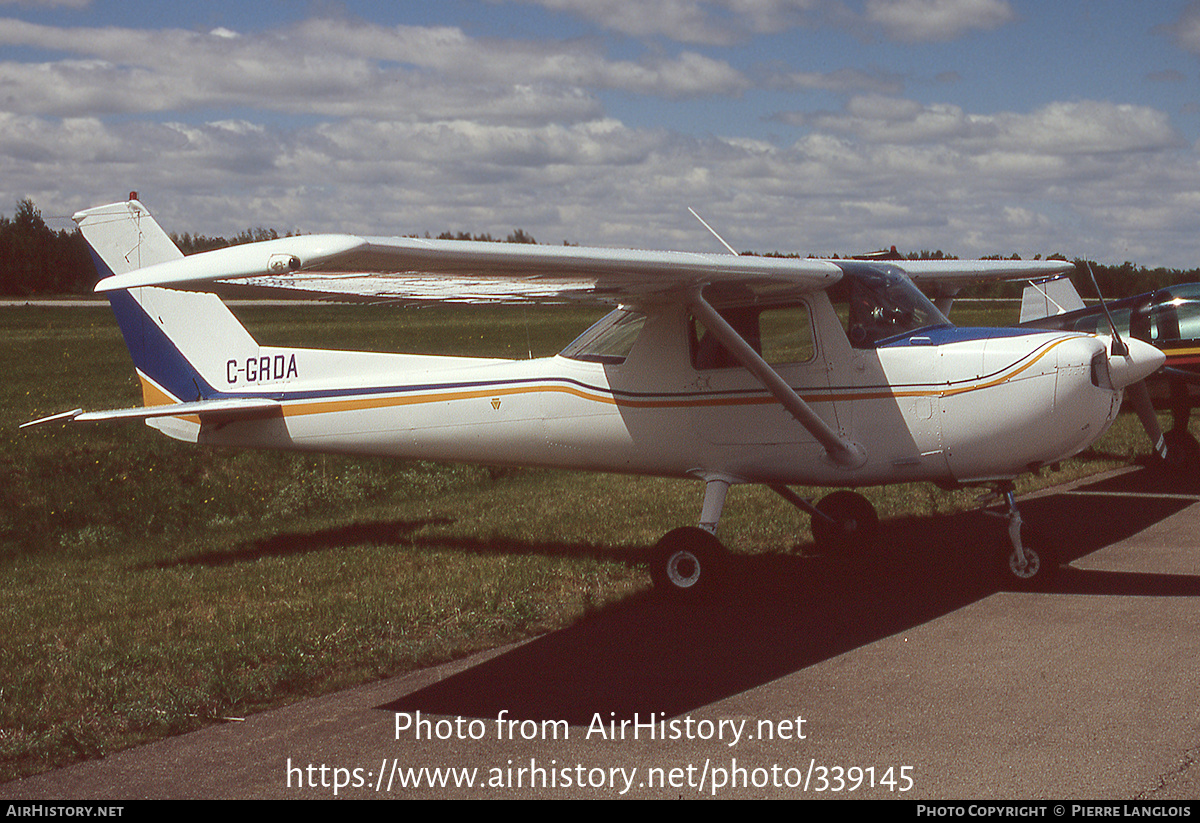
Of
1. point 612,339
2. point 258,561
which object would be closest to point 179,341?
Answer: point 258,561

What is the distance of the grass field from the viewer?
6.16 meters

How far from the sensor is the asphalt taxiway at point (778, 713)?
4.61m

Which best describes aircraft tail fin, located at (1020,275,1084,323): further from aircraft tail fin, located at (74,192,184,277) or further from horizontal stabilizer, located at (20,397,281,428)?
aircraft tail fin, located at (74,192,184,277)

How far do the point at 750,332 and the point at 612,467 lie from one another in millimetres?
1602

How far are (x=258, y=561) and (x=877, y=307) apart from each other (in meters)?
6.24

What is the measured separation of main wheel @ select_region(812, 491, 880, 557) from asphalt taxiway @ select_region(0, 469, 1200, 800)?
117 cm

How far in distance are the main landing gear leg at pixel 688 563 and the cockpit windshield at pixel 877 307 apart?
1.66 meters

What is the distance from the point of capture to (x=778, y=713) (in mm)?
5430

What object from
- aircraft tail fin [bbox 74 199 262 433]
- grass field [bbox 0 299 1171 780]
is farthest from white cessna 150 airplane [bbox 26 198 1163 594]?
grass field [bbox 0 299 1171 780]

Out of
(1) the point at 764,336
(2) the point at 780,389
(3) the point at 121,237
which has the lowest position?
(2) the point at 780,389

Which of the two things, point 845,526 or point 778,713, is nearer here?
point 778,713

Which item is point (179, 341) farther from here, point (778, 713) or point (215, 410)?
point (778, 713)

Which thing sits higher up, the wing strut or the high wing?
the high wing

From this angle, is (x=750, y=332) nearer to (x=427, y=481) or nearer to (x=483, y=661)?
(x=483, y=661)
